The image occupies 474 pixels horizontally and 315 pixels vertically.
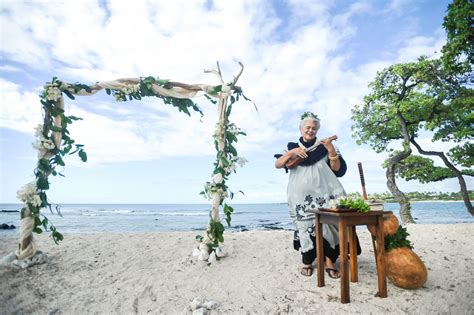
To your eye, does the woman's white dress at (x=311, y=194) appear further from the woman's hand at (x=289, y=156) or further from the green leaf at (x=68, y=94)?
the green leaf at (x=68, y=94)

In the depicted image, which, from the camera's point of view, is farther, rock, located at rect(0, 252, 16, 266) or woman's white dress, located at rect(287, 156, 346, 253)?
rock, located at rect(0, 252, 16, 266)

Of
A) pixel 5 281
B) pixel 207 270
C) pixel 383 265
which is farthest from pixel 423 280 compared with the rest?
pixel 5 281

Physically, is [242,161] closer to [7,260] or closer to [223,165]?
[223,165]

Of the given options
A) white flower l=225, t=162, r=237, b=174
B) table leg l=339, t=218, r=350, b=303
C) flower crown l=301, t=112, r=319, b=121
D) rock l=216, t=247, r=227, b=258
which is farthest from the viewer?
white flower l=225, t=162, r=237, b=174

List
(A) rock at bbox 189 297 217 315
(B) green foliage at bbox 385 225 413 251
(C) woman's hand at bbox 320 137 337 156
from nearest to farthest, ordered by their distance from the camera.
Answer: (A) rock at bbox 189 297 217 315
(B) green foliage at bbox 385 225 413 251
(C) woman's hand at bbox 320 137 337 156

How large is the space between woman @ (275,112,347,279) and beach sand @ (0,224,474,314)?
33 centimetres

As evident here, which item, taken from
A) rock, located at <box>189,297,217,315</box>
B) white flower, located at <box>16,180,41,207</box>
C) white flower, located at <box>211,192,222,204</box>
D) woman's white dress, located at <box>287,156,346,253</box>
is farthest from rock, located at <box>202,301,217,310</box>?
white flower, located at <box>16,180,41,207</box>

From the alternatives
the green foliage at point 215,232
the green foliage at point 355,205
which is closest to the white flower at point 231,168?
the green foliage at point 215,232

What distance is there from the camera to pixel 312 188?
368 cm

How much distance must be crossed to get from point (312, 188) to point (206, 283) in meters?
1.70

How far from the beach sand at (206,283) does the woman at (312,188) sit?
1.08 ft

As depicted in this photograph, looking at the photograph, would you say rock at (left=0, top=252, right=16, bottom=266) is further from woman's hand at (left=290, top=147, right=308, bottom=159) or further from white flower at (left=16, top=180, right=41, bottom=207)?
woman's hand at (left=290, top=147, right=308, bottom=159)

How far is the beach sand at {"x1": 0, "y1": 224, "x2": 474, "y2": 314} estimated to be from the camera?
3059 millimetres

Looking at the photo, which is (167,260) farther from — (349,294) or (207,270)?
(349,294)
